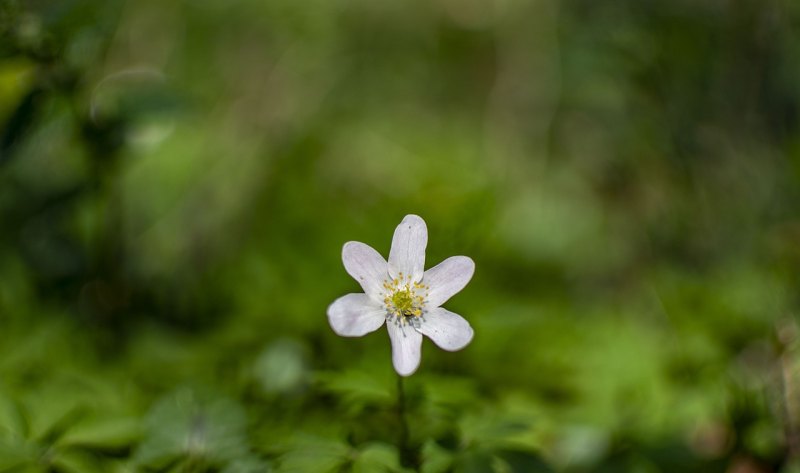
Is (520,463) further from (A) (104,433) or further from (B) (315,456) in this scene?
(A) (104,433)

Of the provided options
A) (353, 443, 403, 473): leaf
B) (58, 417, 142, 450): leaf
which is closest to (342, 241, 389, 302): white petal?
(353, 443, 403, 473): leaf

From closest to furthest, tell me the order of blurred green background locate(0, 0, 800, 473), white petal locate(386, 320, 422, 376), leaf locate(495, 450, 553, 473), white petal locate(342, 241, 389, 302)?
white petal locate(386, 320, 422, 376) < white petal locate(342, 241, 389, 302) < leaf locate(495, 450, 553, 473) < blurred green background locate(0, 0, 800, 473)

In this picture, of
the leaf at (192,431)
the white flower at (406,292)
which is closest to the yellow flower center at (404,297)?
the white flower at (406,292)

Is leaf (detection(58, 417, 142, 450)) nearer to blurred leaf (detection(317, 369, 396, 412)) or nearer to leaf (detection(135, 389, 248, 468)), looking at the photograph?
leaf (detection(135, 389, 248, 468))

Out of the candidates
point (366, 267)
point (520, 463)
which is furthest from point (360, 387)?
point (520, 463)

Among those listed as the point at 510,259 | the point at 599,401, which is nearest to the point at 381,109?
the point at 510,259
